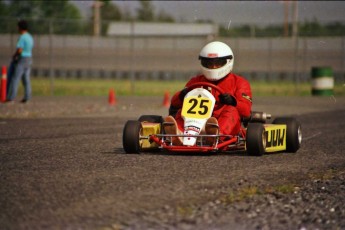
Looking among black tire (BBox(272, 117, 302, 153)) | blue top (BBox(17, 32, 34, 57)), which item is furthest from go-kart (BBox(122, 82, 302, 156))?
blue top (BBox(17, 32, 34, 57))

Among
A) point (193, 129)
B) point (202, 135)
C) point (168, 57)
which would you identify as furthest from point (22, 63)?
point (168, 57)

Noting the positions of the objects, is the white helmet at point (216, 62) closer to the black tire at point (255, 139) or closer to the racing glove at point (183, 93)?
the racing glove at point (183, 93)

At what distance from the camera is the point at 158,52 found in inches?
1614

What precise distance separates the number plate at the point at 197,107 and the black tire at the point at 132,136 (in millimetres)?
520

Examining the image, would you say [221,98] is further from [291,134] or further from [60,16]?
[60,16]

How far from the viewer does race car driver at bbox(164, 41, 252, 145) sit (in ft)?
31.9

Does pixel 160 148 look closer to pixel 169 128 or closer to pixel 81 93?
pixel 169 128

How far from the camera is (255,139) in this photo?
9.52 m

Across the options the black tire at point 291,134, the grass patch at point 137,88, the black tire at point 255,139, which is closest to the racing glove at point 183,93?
the black tire at point 255,139

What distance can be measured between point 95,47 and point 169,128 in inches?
1176

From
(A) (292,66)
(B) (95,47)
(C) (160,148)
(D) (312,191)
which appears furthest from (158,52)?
(D) (312,191)

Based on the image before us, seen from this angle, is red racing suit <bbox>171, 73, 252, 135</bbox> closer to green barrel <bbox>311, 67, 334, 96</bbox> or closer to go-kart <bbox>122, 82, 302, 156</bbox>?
go-kart <bbox>122, 82, 302, 156</bbox>

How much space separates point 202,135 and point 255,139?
0.57m

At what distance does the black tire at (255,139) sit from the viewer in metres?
9.50
